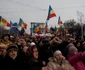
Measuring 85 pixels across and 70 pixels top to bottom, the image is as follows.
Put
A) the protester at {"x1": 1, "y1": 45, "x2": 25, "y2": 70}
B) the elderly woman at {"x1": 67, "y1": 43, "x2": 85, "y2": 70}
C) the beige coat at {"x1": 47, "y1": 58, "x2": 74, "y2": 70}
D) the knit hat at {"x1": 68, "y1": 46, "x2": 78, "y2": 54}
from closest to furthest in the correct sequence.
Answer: the beige coat at {"x1": 47, "y1": 58, "x2": 74, "y2": 70}, the elderly woman at {"x1": 67, "y1": 43, "x2": 85, "y2": 70}, the protester at {"x1": 1, "y1": 45, "x2": 25, "y2": 70}, the knit hat at {"x1": 68, "y1": 46, "x2": 78, "y2": 54}

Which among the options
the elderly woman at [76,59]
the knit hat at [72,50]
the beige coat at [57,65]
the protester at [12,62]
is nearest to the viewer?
the beige coat at [57,65]

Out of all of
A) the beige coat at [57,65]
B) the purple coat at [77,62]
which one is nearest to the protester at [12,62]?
the beige coat at [57,65]

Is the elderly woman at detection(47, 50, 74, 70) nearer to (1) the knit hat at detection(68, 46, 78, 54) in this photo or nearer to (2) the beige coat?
(2) the beige coat

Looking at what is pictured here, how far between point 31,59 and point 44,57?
179 cm

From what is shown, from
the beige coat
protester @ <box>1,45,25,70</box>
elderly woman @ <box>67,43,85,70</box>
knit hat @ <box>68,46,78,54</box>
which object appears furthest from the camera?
knit hat @ <box>68,46,78,54</box>

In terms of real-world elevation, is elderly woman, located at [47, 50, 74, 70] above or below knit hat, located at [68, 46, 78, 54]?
below

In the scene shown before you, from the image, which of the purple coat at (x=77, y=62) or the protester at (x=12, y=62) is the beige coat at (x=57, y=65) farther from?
the protester at (x=12, y=62)

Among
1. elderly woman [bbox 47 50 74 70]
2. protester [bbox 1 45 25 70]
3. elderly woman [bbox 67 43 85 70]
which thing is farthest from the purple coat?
protester [bbox 1 45 25 70]

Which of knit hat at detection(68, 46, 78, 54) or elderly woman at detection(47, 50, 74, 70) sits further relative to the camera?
knit hat at detection(68, 46, 78, 54)

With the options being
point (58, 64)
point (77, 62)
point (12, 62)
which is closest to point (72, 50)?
point (77, 62)

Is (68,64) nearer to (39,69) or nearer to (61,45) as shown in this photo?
(39,69)

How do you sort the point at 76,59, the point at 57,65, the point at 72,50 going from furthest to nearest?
the point at 72,50 < the point at 76,59 < the point at 57,65

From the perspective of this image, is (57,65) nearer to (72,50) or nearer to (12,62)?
(72,50)

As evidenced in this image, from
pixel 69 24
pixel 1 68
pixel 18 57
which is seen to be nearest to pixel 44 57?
pixel 18 57
